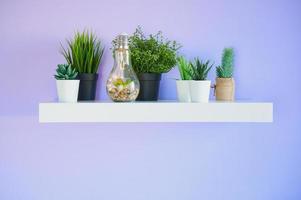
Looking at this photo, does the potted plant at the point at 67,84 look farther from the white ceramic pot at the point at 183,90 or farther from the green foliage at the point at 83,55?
the white ceramic pot at the point at 183,90

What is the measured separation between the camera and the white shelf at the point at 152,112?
947mm

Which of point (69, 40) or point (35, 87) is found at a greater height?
point (69, 40)

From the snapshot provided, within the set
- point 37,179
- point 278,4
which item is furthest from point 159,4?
point 37,179

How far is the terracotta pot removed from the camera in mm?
1076

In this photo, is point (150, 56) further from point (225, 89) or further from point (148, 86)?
point (225, 89)

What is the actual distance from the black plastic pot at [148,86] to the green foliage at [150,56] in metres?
0.02

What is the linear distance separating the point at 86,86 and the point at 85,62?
0.26 feet

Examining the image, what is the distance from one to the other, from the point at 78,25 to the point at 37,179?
0.55 meters

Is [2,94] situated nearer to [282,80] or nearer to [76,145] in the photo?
[76,145]

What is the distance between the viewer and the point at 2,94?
3.75ft

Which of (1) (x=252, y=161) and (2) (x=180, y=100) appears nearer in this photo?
(2) (x=180, y=100)

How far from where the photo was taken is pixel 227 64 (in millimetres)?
1081

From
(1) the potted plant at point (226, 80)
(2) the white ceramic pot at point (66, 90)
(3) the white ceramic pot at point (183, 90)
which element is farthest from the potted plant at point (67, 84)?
(1) the potted plant at point (226, 80)

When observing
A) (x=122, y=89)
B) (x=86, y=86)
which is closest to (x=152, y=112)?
(x=122, y=89)
